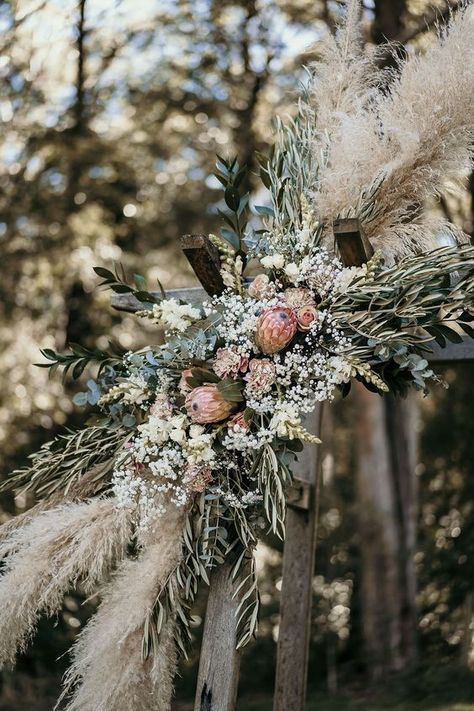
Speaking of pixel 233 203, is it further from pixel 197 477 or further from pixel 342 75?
pixel 197 477

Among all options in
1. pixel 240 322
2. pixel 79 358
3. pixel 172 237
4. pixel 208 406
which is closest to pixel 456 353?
pixel 240 322

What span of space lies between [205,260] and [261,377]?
0.43 metres

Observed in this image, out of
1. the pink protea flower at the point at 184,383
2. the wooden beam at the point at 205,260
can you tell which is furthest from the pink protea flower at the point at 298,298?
the pink protea flower at the point at 184,383

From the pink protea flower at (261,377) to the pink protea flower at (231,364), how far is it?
0.04 meters

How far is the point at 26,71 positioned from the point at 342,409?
6761 mm

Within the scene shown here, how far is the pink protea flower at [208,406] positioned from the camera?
2.44m

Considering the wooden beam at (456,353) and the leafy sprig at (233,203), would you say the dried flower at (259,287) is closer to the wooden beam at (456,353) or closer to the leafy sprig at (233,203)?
the leafy sprig at (233,203)

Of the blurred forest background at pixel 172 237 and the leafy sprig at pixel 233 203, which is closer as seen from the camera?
the leafy sprig at pixel 233 203

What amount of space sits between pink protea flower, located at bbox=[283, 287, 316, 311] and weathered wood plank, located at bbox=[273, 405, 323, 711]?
3.33ft

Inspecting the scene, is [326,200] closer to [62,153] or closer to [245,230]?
[245,230]

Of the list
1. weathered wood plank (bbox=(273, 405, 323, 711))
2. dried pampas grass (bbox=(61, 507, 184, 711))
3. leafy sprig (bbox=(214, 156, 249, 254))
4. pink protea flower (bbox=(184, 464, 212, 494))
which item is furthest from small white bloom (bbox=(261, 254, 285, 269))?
weathered wood plank (bbox=(273, 405, 323, 711))

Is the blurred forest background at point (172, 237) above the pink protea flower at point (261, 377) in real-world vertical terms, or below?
above

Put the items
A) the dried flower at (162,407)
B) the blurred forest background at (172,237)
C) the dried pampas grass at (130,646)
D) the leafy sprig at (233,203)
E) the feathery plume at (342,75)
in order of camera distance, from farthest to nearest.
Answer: the blurred forest background at (172,237)
the feathery plume at (342,75)
the leafy sprig at (233,203)
the dried flower at (162,407)
the dried pampas grass at (130,646)

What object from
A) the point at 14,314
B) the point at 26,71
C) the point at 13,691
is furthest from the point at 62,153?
the point at 13,691
